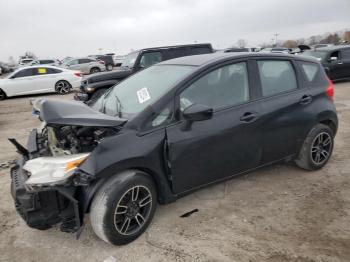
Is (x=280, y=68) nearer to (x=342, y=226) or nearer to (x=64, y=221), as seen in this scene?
(x=342, y=226)

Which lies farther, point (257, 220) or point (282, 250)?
point (257, 220)

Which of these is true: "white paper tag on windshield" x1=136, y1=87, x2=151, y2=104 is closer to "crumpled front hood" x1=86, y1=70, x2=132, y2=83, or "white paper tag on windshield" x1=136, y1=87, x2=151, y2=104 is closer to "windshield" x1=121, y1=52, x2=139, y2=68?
"crumpled front hood" x1=86, y1=70, x2=132, y2=83

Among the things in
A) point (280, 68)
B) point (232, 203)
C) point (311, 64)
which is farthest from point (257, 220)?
point (311, 64)

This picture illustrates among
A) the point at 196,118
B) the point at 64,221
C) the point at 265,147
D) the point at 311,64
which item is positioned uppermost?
the point at 311,64

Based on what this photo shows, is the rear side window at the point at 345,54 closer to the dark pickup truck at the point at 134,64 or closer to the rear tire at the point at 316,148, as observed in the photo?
the dark pickup truck at the point at 134,64

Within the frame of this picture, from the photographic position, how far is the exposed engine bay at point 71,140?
2.91 m

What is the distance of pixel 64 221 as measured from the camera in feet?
9.24

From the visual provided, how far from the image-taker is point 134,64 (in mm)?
9164

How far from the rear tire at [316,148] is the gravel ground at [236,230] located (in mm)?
165

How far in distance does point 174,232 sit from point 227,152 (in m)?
0.99

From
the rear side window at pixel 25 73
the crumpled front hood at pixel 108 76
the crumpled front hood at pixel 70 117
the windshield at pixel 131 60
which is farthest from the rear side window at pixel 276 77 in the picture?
the rear side window at pixel 25 73

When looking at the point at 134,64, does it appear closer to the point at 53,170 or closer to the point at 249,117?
the point at 249,117

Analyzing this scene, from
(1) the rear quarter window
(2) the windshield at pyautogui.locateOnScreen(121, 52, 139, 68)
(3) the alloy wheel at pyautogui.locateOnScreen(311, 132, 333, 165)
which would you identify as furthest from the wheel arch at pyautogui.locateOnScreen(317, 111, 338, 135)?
(2) the windshield at pyautogui.locateOnScreen(121, 52, 139, 68)

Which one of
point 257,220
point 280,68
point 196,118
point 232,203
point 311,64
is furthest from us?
point 311,64
